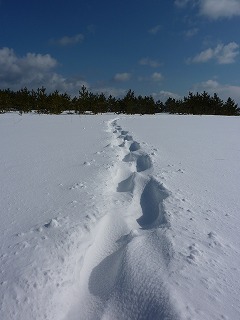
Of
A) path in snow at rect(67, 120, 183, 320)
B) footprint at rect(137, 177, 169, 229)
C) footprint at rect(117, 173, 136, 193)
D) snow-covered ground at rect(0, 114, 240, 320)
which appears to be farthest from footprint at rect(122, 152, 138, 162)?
path in snow at rect(67, 120, 183, 320)

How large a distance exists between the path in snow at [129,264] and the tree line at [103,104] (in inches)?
1168

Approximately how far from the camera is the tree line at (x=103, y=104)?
33.3 m

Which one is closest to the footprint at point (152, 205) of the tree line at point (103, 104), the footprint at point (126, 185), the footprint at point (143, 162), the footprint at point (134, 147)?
the footprint at point (126, 185)

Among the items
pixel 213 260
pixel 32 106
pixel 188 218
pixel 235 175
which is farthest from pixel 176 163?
pixel 32 106

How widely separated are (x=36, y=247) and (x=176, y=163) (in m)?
2.95

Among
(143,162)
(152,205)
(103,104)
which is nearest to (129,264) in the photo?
(152,205)

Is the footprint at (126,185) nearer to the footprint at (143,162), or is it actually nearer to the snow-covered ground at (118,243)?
the snow-covered ground at (118,243)

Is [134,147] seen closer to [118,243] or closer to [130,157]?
[130,157]

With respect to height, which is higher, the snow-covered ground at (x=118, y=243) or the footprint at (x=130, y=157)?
the snow-covered ground at (x=118, y=243)

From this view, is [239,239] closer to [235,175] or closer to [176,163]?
[235,175]

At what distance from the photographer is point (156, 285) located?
1.62 meters

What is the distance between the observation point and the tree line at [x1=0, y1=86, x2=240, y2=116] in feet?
109

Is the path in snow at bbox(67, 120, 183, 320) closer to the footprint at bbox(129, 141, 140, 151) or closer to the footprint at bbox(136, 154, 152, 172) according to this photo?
the footprint at bbox(136, 154, 152, 172)

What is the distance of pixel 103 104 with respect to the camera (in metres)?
38.1
